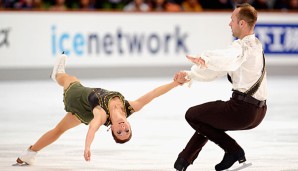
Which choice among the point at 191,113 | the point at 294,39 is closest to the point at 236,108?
the point at 191,113

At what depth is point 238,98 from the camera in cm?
462

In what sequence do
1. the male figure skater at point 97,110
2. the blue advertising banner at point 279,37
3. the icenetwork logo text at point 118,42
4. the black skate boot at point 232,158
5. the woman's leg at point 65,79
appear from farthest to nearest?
the blue advertising banner at point 279,37, the icenetwork logo text at point 118,42, the woman's leg at point 65,79, the male figure skater at point 97,110, the black skate boot at point 232,158

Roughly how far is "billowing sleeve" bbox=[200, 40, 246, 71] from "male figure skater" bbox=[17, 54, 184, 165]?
1.79ft

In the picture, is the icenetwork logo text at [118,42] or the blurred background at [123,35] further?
the icenetwork logo text at [118,42]

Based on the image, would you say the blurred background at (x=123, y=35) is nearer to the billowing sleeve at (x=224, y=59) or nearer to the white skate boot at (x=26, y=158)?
the white skate boot at (x=26, y=158)

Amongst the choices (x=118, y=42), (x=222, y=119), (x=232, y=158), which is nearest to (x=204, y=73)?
(x=222, y=119)

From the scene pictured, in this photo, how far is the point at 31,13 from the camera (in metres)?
12.4

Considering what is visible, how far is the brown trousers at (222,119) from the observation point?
4.61 meters

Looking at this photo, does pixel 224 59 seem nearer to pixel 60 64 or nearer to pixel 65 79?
pixel 65 79

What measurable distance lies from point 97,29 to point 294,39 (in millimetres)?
3945

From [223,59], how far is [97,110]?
1.13 metres

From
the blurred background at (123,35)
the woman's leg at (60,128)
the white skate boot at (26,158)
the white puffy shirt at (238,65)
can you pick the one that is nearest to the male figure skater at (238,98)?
the white puffy shirt at (238,65)

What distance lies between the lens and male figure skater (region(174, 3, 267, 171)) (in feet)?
15.0

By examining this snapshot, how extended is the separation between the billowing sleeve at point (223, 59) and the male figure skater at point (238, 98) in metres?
0.04
